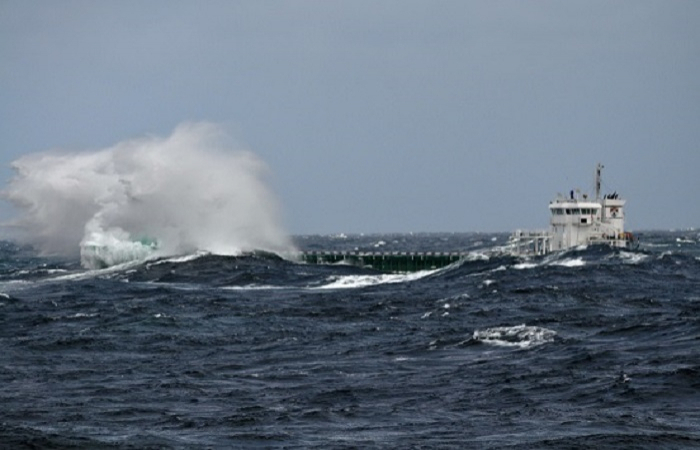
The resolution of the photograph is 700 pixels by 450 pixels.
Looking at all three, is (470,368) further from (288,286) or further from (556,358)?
(288,286)

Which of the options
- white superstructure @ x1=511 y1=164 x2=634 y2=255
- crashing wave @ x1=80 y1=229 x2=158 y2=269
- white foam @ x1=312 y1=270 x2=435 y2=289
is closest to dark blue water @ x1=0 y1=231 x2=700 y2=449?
white foam @ x1=312 y1=270 x2=435 y2=289

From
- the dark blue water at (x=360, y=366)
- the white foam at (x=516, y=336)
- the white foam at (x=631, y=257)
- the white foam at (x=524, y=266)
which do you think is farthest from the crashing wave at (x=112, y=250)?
the white foam at (x=516, y=336)

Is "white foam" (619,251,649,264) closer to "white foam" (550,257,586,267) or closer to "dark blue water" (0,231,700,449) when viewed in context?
"white foam" (550,257,586,267)

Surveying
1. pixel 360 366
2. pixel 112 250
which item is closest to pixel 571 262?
pixel 112 250

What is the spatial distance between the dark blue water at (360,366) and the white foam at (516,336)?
0.35ft

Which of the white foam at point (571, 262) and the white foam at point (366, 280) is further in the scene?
the white foam at point (571, 262)

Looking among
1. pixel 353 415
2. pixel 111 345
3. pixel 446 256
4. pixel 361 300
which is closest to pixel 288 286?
pixel 361 300

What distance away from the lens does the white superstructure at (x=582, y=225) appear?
94438 mm

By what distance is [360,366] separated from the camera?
117 feet

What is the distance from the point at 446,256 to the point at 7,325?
47.2 m

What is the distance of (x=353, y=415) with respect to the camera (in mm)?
27688

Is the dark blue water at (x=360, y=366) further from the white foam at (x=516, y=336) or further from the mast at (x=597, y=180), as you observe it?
the mast at (x=597, y=180)

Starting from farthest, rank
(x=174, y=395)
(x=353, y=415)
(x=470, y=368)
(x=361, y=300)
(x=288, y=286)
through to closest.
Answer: (x=288, y=286)
(x=361, y=300)
(x=470, y=368)
(x=174, y=395)
(x=353, y=415)

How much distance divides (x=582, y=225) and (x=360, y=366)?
62.0 meters
